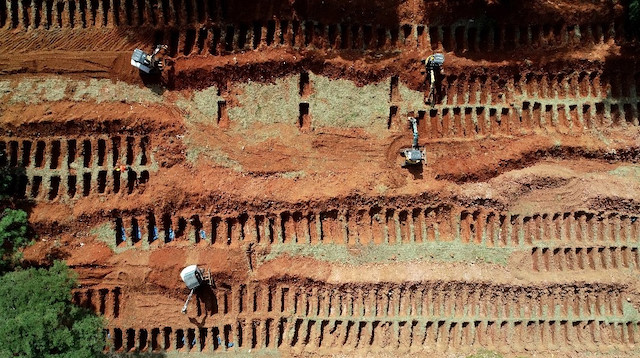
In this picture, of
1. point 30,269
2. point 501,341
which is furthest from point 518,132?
point 30,269

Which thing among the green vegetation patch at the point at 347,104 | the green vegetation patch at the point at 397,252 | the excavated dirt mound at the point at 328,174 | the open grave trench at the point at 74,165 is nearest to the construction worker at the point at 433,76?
the excavated dirt mound at the point at 328,174

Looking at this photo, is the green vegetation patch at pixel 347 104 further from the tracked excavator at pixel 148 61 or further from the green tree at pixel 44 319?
the green tree at pixel 44 319

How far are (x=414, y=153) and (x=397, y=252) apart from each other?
76.1 inches

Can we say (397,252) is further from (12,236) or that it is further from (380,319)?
(12,236)

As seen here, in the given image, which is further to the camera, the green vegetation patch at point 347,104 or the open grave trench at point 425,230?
the green vegetation patch at point 347,104

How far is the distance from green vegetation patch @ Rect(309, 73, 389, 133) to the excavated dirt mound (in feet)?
0.13

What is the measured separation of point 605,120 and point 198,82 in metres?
8.14

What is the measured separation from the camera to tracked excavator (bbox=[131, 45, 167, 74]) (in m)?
8.24

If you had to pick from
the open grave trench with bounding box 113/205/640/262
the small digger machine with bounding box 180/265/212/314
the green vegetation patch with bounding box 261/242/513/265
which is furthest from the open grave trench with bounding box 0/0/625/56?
the small digger machine with bounding box 180/265/212/314

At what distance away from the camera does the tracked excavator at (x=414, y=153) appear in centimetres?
859

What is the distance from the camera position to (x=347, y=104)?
348 inches

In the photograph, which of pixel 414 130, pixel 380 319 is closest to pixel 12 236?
pixel 380 319

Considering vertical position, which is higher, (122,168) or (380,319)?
(122,168)

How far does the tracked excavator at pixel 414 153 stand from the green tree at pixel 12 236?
282 inches
